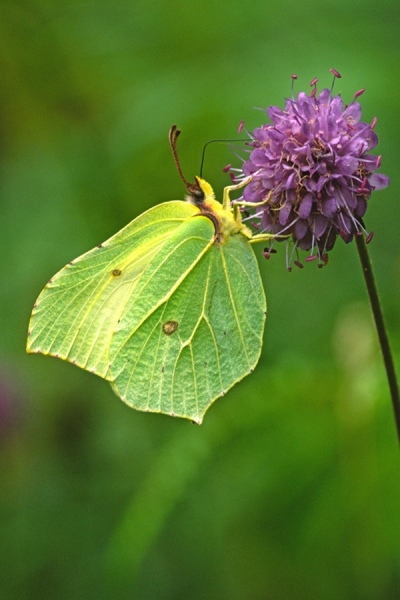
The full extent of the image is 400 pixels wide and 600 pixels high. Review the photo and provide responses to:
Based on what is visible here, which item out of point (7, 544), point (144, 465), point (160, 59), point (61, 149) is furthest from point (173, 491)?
point (160, 59)

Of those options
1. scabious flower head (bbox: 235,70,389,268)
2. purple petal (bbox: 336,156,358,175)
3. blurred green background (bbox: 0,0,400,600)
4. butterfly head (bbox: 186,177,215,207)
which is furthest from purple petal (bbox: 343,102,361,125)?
blurred green background (bbox: 0,0,400,600)

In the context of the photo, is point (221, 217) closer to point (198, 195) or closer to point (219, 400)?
point (198, 195)

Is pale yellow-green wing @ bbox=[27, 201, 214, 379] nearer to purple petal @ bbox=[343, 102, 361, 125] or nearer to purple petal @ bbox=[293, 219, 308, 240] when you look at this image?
purple petal @ bbox=[293, 219, 308, 240]

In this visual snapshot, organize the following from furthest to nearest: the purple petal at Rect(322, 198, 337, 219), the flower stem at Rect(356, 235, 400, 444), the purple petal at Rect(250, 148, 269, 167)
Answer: the purple petal at Rect(250, 148, 269, 167) → the purple petal at Rect(322, 198, 337, 219) → the flower stem at Rect(356, 235, 400, 444)

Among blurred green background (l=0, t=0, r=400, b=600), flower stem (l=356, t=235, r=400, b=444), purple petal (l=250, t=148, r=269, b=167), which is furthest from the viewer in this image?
blurred green background (l=0, t=0, r=400, b=600)

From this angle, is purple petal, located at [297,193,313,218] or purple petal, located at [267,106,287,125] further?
purple petal, located at [267,106,287,125]

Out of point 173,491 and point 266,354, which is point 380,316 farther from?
point 266,354

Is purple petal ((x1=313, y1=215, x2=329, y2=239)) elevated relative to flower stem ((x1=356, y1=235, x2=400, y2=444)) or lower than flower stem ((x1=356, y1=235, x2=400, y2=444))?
elevated
